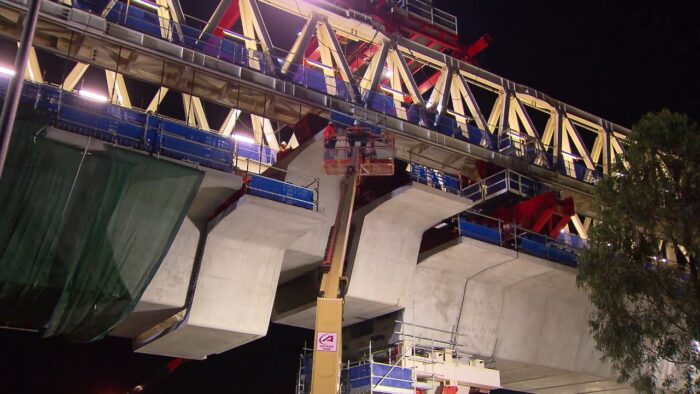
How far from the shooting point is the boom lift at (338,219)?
51.4ft

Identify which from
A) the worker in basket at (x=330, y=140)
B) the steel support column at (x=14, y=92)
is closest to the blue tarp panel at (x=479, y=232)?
the worker in basket at (x=330, y=140)

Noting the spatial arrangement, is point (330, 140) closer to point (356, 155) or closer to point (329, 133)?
point (329, 133)

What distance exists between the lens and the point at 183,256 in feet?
60.0

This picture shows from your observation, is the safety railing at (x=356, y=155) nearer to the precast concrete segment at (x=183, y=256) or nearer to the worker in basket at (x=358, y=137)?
the worker in basket at (x=358, y=137)

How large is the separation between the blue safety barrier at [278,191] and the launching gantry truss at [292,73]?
13.1 feet

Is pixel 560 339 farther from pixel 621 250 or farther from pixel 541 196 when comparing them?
pixel 621 250

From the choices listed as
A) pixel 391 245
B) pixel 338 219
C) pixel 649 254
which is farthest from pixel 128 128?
pixel 649 254

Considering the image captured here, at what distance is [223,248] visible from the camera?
1848cm

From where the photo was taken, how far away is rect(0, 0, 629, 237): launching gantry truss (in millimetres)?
18609

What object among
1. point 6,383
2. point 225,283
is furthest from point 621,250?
point 6,383

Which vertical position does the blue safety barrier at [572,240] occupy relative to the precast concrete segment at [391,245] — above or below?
above

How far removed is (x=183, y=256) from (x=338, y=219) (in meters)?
4.65

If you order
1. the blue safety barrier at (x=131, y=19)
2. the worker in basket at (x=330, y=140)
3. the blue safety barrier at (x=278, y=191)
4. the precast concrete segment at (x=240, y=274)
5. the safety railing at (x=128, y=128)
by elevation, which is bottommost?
the precast concrete segment at (x=240, y=274)

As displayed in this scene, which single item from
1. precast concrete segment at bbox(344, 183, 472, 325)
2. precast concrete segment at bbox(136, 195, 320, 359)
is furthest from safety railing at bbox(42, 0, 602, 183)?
precast concrete segment at bbox(136, 195, 320, 359)
